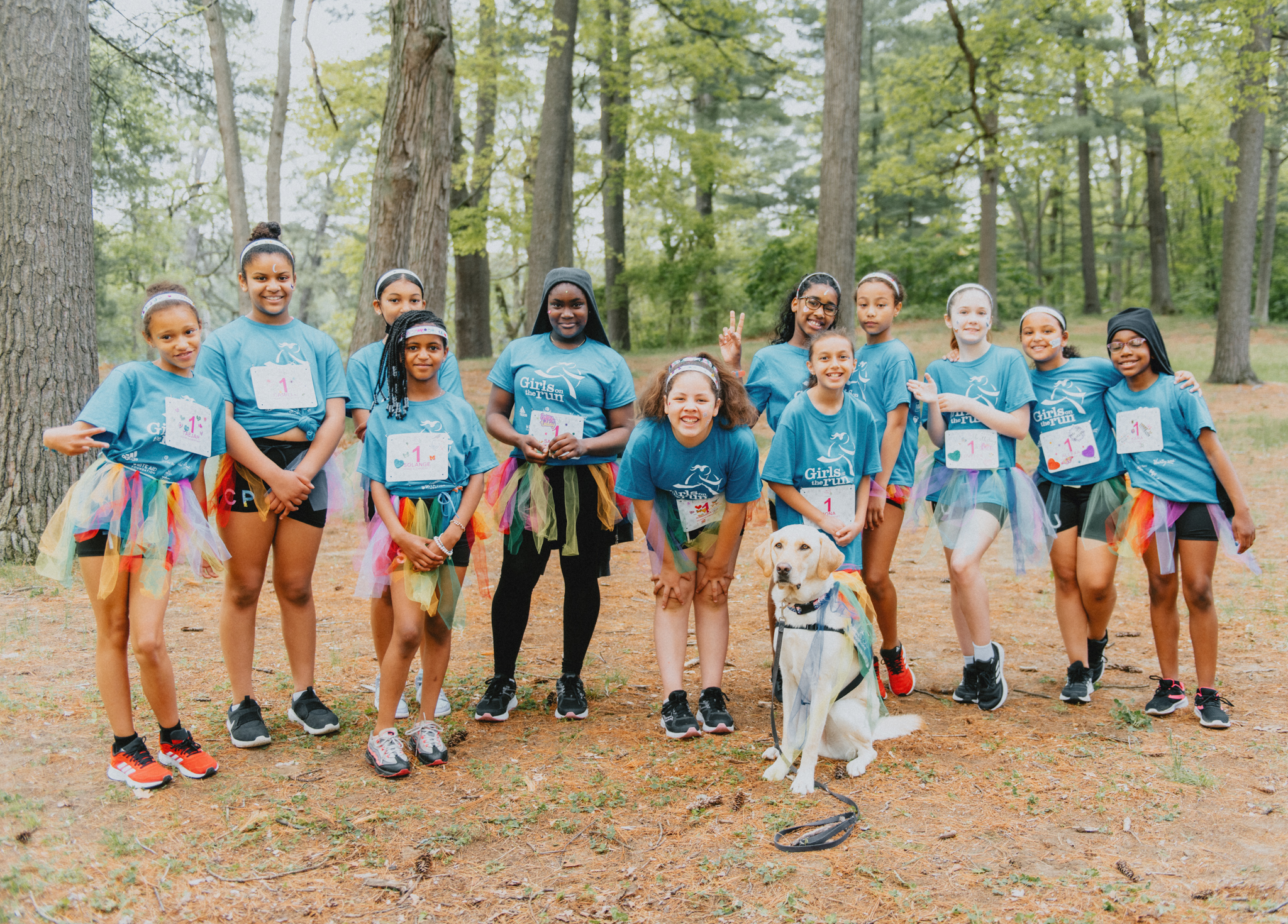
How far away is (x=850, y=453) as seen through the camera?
4.31 m

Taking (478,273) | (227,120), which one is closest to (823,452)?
(227,120)

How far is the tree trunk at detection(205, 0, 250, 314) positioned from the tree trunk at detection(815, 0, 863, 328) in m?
9.74

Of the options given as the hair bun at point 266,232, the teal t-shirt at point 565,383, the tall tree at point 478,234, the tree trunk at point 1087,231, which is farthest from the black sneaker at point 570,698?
the tree trunk at point 1087,231

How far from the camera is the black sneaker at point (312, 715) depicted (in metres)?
4.18

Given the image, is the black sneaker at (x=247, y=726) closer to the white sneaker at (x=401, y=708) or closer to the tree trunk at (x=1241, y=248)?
the white sneaker at (x=401, y=708)

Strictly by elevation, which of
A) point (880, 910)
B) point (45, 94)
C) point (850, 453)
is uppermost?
point (45, 94)

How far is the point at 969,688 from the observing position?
15.5 ft

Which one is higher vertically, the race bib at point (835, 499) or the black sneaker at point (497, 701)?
the race bib at point (835, 499)

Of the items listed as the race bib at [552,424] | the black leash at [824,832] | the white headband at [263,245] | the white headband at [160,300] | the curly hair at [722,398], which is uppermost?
the white headband at [263,245]

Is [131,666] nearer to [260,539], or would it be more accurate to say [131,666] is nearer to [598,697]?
[260,539]

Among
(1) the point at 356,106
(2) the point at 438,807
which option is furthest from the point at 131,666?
(1) the point at 356,106

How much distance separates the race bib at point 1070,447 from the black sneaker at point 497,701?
2996 mm

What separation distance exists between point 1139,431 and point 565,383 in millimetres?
2806

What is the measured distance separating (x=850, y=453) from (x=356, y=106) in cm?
A: 1857
